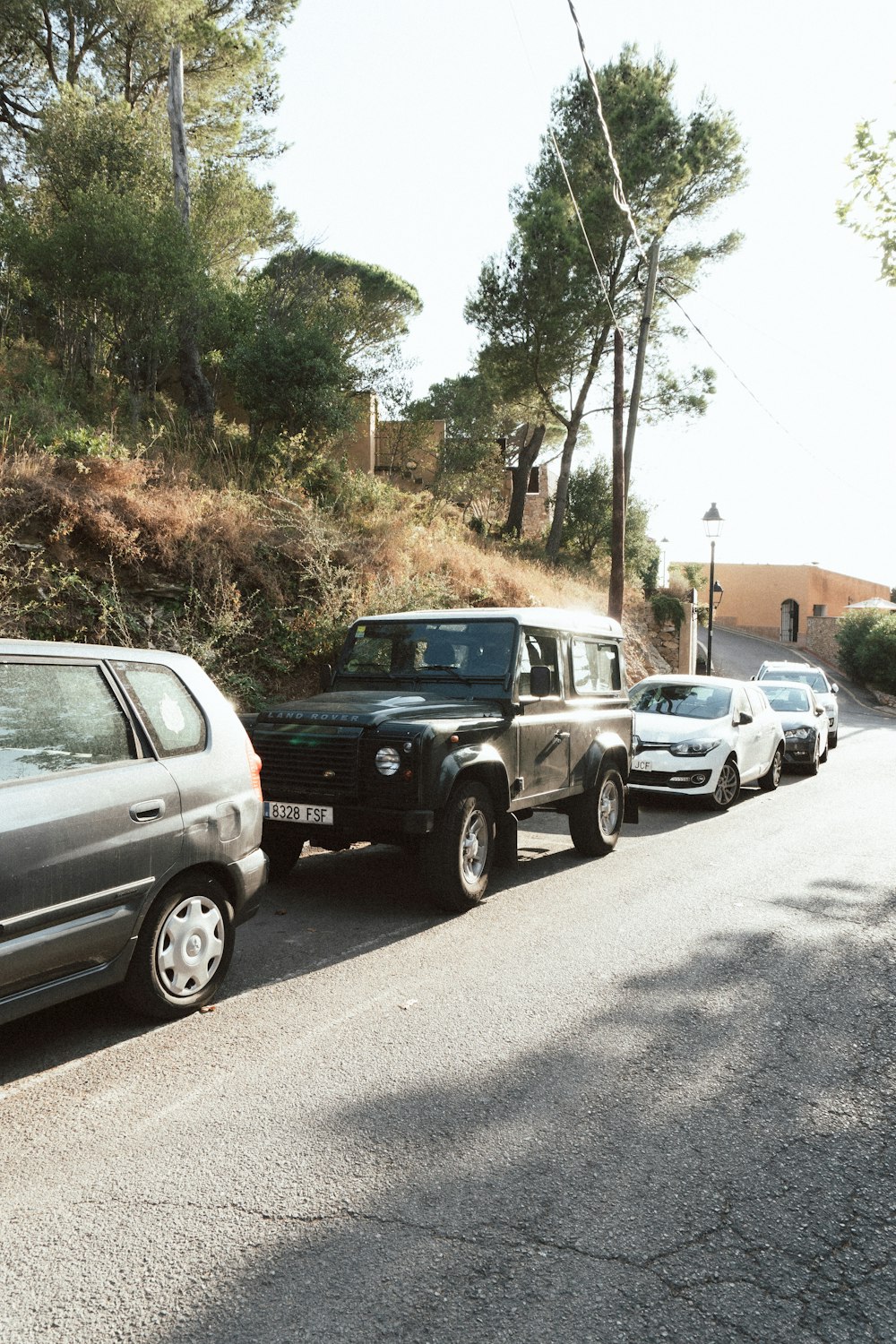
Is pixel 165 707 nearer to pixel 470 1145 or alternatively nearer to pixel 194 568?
pixel 470 1145

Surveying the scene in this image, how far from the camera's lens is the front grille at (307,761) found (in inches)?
249

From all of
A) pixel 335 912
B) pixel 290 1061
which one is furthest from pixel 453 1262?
pixel 335 912

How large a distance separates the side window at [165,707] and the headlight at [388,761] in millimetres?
1633

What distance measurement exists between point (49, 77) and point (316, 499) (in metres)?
11.8

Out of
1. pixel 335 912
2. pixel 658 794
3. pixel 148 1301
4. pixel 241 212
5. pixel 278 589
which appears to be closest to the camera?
pixel 148 1301

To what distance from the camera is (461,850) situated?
6422 millimetres

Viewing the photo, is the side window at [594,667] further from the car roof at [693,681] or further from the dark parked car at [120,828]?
the dark parked car at [120,828]

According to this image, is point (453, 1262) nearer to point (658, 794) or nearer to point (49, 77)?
point (658, 794)

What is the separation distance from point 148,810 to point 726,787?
29.6 feet

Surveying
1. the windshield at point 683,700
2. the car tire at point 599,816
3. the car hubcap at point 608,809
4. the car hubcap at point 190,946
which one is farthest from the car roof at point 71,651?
the windshield at point 683,700

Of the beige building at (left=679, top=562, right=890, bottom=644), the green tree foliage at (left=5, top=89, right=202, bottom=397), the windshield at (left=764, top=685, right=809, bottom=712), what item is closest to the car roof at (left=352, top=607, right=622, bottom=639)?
the windshield at (left=764, top=685, right=809, bottom=712)

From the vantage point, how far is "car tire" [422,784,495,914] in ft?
20.7

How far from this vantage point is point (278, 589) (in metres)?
13.6

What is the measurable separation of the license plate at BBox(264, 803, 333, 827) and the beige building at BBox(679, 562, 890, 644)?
58216 mm
